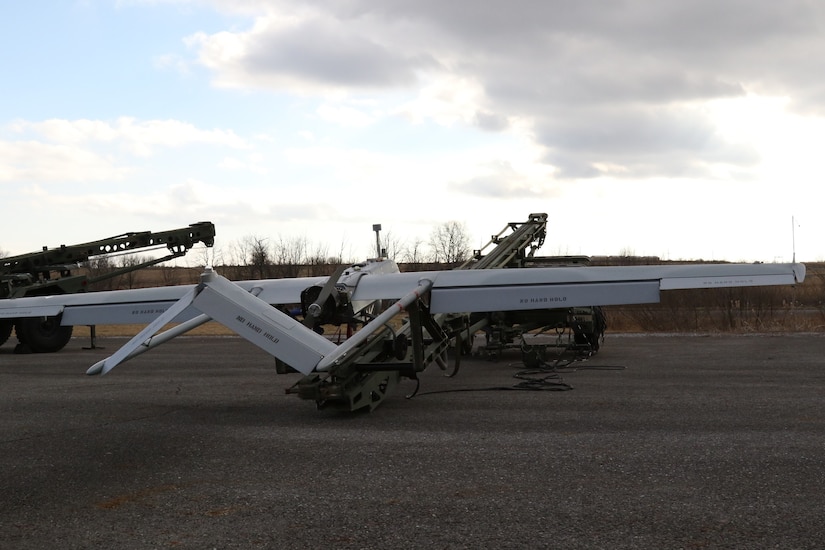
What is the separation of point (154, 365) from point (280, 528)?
1234 centimetres

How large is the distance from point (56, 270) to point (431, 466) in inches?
716

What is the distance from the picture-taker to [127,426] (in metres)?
9.73

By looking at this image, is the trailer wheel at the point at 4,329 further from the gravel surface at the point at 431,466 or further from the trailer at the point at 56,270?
the gravel surface at the point at 431,466

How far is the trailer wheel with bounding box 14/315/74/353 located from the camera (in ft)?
67.3

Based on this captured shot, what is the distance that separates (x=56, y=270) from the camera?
72.4ft

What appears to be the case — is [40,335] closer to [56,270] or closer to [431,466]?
[56,270]

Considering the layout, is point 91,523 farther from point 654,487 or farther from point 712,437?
point 712,437

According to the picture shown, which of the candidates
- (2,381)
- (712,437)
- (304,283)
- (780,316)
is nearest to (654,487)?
(712,437)

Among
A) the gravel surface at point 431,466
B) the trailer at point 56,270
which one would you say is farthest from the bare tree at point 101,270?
the gravel surface at point 431,466

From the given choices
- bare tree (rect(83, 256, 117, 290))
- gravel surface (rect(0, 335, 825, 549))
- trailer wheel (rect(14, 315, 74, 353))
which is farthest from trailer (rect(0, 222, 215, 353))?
bare tree (rect(83, 256, 117, 290))

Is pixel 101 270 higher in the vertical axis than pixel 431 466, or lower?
higher

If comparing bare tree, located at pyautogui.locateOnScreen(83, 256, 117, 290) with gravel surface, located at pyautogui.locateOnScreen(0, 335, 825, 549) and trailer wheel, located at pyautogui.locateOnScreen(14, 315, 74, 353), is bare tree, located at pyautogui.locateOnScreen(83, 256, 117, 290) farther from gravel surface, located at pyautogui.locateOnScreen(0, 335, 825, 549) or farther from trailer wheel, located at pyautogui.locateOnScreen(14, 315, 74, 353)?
gravel surface, located at pyautogui.locateOnScreen(0, 335, 825, 549)

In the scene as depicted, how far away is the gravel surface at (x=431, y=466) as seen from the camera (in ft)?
17.9

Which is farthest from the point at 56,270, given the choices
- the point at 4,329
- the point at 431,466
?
the point at 431,466
